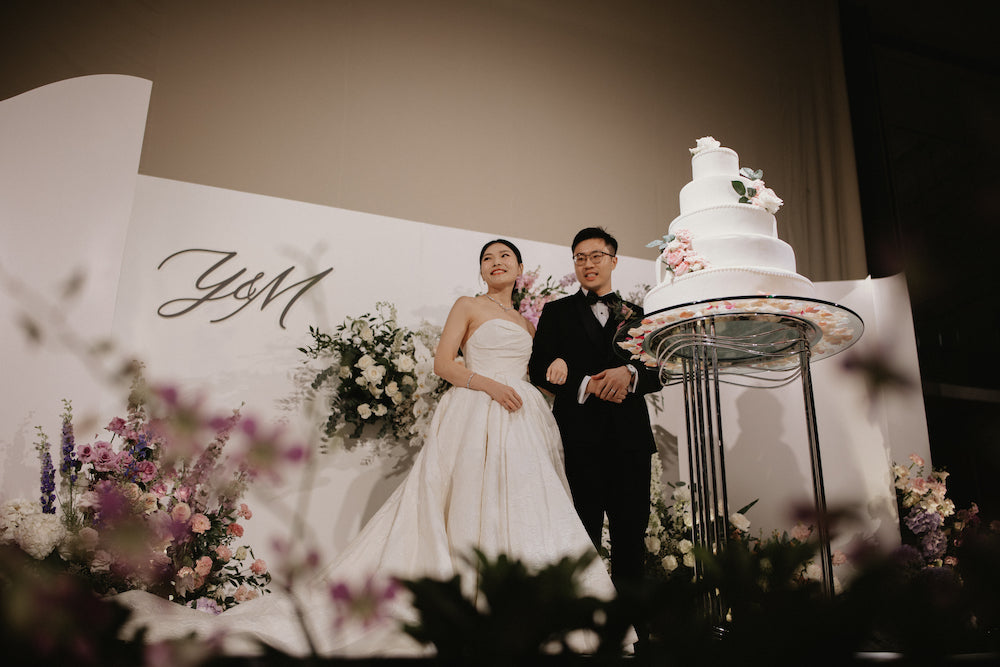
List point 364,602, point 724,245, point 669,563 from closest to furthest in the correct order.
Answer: point 364,602
point 724,245
point 669,563

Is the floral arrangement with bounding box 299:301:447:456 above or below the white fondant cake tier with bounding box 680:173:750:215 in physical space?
below

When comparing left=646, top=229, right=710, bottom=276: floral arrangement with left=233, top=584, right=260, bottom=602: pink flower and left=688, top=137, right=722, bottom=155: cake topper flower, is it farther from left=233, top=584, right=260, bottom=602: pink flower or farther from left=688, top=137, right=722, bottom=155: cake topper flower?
left=233, top=584, right=260, bottom=602: pink flower

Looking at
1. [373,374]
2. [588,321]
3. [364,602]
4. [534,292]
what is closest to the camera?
[364,602]

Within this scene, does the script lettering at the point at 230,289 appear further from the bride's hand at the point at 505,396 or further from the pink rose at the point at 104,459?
the bride's hand at the point at 505,396

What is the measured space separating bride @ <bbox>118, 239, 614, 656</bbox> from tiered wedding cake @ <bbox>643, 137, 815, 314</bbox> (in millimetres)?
749

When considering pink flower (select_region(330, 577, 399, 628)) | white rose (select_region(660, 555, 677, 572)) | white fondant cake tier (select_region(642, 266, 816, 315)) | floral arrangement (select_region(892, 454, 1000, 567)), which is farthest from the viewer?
floral arrangement (select_region(892, 454, 1000, 567))

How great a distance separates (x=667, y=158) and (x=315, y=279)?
2.85 meters

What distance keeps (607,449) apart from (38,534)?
2.33 m

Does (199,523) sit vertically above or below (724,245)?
below

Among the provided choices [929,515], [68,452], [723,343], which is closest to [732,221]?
[723,343]

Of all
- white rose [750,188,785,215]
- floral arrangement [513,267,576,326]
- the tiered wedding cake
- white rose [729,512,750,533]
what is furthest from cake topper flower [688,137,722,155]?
white rose [729,512,750,533]

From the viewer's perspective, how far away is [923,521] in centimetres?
398

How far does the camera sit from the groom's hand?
10.2 feet

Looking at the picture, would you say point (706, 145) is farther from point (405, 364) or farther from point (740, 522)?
point (740, 522)
